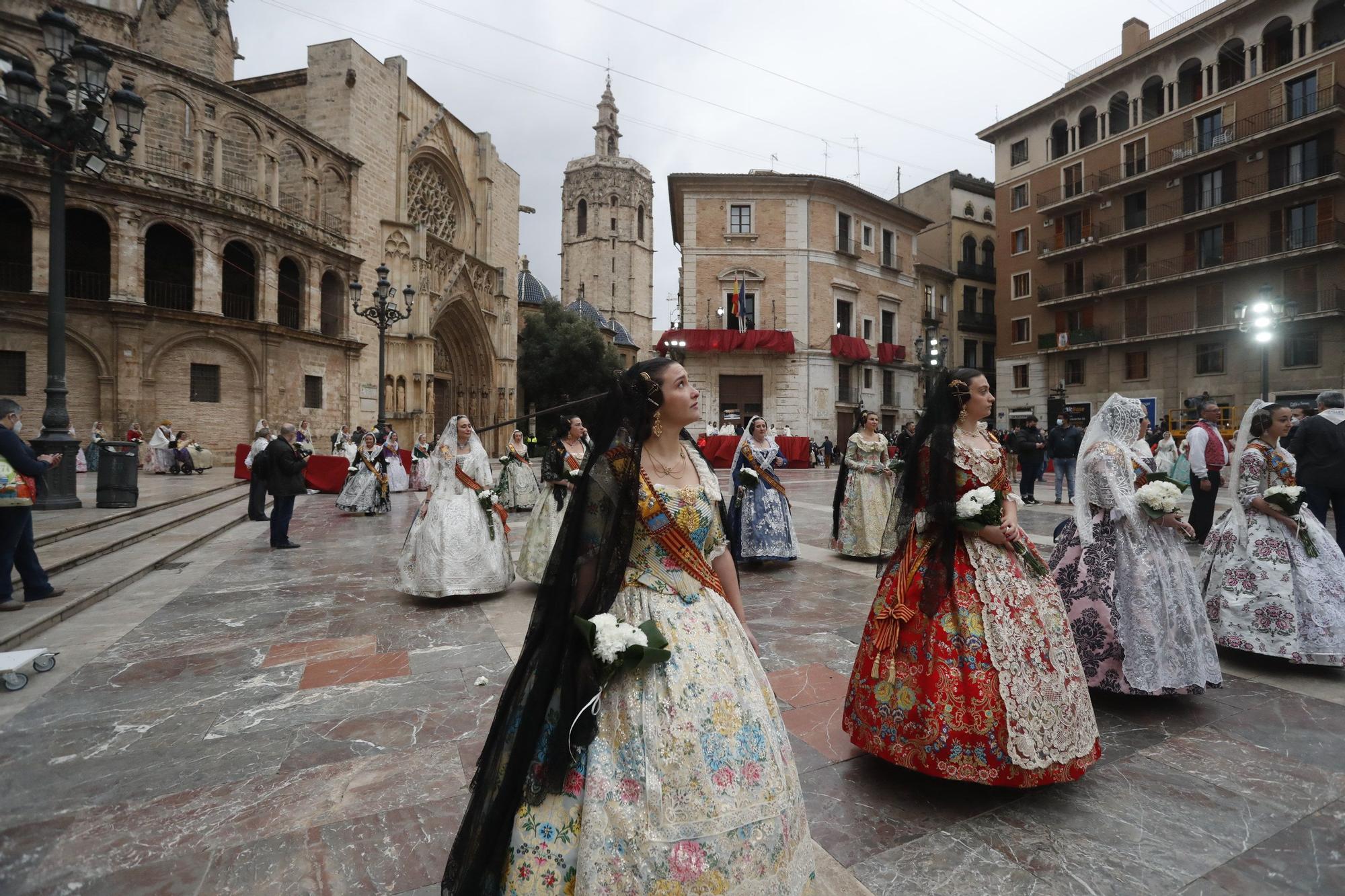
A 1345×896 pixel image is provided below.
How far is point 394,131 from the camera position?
29.8 meters

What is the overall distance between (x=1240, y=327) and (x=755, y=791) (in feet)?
94.8

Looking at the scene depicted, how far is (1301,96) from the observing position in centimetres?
2353

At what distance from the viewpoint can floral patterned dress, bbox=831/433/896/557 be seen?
803 centimetres

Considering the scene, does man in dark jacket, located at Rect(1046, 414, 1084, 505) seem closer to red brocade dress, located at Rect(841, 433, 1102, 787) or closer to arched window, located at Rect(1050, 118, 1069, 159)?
red brocade dress, located at Rect(841, 433, 1102, 787)

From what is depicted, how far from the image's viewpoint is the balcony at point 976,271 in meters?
37.9

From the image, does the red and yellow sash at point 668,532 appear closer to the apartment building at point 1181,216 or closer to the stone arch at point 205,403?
the apartment building at point 1181,216

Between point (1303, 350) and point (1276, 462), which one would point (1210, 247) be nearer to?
point (1303, 350)

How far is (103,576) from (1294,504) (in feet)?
34.1

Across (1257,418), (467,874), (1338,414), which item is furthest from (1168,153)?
(467,874)

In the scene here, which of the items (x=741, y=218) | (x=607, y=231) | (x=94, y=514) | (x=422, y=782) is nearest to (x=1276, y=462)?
(x=422, y=782)

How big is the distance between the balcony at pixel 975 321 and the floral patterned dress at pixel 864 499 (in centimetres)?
3337

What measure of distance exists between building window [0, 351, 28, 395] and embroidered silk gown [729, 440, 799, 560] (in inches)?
963

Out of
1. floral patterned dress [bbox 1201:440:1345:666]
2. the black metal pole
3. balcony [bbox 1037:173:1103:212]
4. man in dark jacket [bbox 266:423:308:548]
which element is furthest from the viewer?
balcony [bbox 1037:173:1103:212]

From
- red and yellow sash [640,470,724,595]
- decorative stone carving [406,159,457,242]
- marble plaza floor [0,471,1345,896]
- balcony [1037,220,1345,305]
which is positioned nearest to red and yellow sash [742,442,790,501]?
marble plaza floor [0,471,1345,896]
